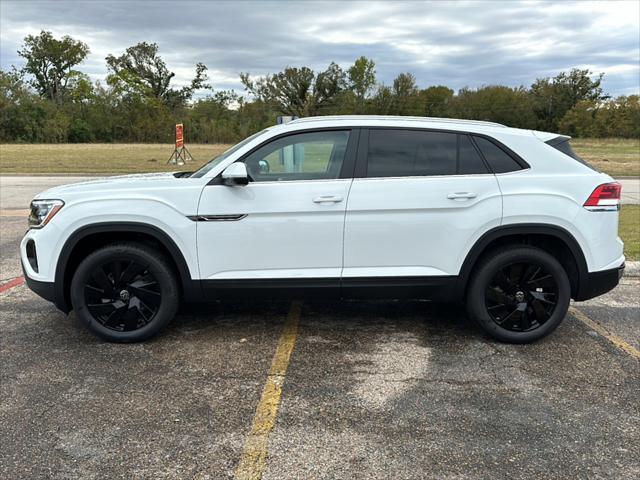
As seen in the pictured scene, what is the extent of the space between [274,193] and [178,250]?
832 mm

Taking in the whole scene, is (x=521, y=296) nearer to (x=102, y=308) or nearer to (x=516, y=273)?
(x=516, y=273)

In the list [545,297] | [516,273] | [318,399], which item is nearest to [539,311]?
[545,297]

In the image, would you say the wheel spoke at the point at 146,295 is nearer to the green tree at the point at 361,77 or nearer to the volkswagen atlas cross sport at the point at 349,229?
the volkswagen atlas cross sport at the point at 349,229

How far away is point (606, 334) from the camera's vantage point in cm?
453

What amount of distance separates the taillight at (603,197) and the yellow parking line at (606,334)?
111 cm

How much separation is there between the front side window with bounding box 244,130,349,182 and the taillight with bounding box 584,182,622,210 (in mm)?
1882

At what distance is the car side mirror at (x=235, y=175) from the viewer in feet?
12.6

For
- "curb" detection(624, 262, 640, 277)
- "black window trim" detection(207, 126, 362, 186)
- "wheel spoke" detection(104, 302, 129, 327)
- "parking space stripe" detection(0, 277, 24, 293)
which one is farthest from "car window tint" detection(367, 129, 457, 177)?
"parking space stripe" detection(0, 277, 24, 293)

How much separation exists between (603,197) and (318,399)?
8.50 ft

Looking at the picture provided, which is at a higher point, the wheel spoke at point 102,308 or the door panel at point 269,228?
the door panel at point 269,228

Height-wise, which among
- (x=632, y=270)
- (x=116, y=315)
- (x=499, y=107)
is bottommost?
(x=632, y=270)

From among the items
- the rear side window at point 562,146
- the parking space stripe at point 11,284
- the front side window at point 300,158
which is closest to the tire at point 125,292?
the front side window at point 300,158

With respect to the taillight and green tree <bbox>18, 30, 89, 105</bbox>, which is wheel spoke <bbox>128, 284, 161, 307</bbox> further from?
green tree <bbox>18, 30, 89, 105</bbox>

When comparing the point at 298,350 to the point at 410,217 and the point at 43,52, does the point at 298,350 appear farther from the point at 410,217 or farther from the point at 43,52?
the point at 43,52
